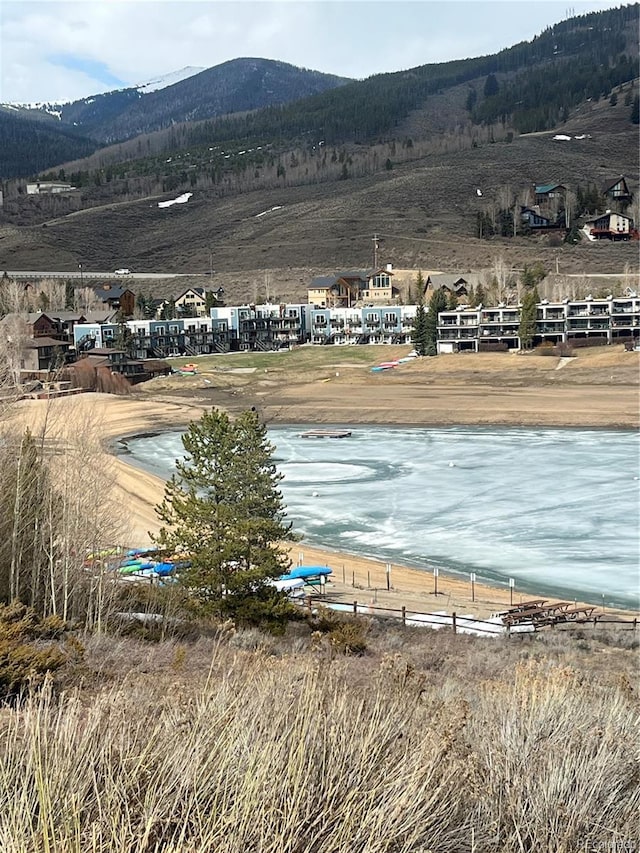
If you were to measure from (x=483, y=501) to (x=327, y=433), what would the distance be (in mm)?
18524

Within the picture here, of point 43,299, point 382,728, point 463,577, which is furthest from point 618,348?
point 382,728

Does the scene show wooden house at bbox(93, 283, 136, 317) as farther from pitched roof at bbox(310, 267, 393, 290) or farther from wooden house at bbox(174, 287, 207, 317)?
pitched roof at bbox(310, 267, 393, 290)

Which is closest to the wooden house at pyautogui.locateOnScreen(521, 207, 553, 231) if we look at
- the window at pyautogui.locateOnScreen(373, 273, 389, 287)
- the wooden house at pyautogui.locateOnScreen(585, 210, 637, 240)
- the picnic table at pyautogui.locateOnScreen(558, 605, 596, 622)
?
the wooden house at pyautogui.locateOnScreen(585, 210, 637, 240)

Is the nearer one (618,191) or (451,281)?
(451,281)

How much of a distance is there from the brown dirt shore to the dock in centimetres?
342

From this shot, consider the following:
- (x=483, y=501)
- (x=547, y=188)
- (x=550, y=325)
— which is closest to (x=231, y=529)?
(x=483, y=501)

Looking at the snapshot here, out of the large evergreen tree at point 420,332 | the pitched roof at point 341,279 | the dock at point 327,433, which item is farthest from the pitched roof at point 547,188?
the dock at point 327,433

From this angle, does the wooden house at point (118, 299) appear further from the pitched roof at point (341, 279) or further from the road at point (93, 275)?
the pitched roof at point (341, 279)

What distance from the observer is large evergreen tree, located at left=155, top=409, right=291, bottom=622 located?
16.1 metres

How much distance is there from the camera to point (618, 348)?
68312 mm

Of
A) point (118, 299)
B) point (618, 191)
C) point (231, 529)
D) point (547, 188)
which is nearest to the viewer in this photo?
→ point (231, 529)

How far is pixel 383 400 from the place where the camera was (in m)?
57.0

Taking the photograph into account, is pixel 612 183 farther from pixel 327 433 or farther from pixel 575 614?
pixel 575 614

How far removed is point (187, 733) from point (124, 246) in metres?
154
